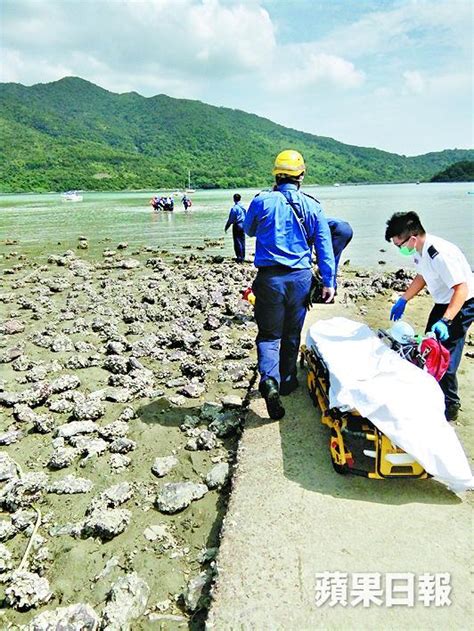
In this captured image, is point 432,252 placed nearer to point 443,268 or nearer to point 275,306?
point 443,268

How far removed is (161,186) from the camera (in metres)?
124

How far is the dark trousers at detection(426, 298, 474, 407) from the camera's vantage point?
430 centimetres

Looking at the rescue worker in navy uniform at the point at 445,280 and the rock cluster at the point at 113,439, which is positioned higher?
the rescue worker in navy uniform at the point at 445,280

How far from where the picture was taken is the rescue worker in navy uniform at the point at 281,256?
4410mm

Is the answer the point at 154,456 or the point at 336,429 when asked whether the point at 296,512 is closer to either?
the point at 336,429

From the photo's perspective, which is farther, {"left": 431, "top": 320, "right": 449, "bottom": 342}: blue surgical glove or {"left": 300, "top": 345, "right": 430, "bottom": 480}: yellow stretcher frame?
{"left": 431, "top": 320, "right": 449, "bottom": 342}: blue surgical glove

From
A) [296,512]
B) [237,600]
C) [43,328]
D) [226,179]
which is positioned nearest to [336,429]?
[296,512]

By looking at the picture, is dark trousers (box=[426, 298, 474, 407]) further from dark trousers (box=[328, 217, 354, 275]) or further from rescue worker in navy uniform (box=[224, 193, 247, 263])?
rescue worker in navy uniform (box=[224, 193, 247, 263])

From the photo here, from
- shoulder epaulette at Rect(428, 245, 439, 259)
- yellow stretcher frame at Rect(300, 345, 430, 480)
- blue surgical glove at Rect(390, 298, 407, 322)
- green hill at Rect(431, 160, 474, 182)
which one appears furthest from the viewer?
green hill at Rect(431, 160, 474, 182)

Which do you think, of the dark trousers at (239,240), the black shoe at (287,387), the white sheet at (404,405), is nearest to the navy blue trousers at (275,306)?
the black shoe at (287,387)

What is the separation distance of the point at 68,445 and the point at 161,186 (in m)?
126

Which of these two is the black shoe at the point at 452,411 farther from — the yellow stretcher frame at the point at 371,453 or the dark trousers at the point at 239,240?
the dark trousers at the point at 239,240

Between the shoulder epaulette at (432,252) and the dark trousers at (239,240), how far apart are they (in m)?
10.8

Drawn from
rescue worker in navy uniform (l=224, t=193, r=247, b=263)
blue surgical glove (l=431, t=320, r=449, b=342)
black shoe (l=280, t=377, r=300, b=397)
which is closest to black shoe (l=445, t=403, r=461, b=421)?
blue surgical glove (l=431, t=320, r=449, b=342)
